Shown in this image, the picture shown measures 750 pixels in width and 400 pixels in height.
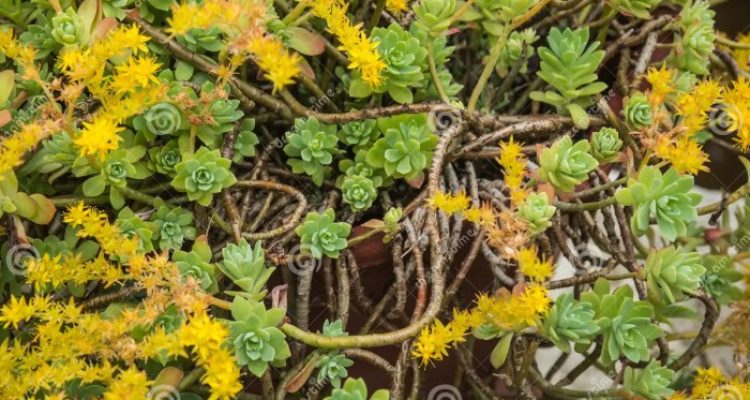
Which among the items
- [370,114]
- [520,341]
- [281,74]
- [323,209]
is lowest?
[520,341]

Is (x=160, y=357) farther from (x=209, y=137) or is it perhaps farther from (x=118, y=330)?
(x=209, y=137)

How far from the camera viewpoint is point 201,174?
914 mm

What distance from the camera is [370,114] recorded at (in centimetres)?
98

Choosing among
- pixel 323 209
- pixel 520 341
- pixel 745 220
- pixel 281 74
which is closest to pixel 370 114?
pixel 323 209

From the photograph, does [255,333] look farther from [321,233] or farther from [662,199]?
[662,199]

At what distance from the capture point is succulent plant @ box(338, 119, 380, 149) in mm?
999

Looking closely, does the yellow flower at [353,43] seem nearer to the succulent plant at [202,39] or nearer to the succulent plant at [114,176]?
the succulent plant at [202,39]

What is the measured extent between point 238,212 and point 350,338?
0.21m

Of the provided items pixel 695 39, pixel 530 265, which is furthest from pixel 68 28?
pixel 695 39

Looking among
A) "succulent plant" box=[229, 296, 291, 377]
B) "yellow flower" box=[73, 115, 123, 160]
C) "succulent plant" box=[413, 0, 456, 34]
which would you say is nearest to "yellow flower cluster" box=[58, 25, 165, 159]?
"yellow flower" box=[73, 115, 123, 160]

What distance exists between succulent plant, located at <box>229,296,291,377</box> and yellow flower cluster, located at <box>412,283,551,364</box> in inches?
5.8

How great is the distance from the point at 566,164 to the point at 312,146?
29cm

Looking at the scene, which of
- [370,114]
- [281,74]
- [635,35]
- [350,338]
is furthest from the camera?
[635,35]

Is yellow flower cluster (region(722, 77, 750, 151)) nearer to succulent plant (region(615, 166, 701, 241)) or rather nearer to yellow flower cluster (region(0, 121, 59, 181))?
succulent plant (region(615, 166, 701, 241))
